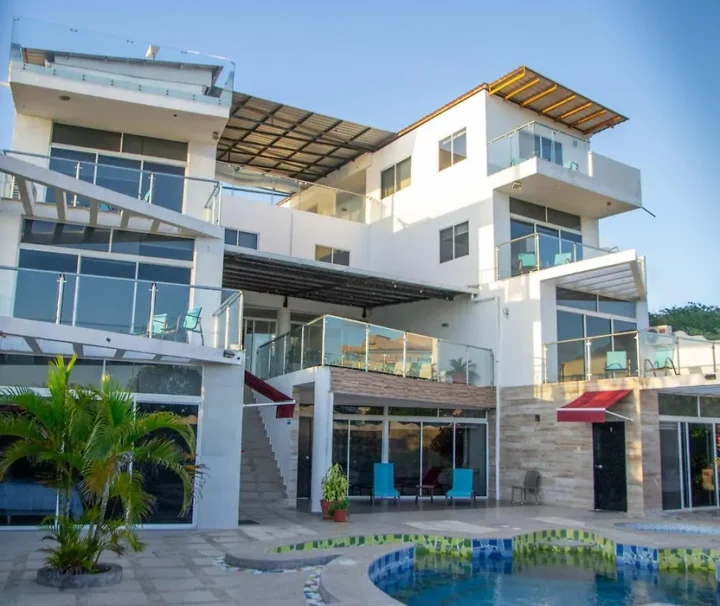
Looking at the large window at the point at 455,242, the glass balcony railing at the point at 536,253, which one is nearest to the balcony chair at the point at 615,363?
the glass balcony railing at the point at 536,253

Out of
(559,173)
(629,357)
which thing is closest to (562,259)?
(559,173)

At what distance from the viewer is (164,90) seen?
666 inches

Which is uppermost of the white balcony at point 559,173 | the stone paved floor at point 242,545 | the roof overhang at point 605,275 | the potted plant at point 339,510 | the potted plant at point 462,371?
the white balcony at point 559,173

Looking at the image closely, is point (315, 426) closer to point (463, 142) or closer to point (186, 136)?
point (186, 136)

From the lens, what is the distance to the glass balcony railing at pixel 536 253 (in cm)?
1975

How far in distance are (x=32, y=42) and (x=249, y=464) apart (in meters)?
11.0

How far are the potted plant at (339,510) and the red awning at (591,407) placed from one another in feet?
18.0

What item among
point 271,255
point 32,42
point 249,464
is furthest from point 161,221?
point 249,464

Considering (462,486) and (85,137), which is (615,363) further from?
(85,137)

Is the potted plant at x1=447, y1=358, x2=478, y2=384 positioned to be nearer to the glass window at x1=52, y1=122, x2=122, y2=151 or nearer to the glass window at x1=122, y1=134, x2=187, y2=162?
the glass window at x1=122, y1=134, x2=187, y2=162

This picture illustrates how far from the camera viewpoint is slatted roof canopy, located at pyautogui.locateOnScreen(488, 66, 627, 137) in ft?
68.8

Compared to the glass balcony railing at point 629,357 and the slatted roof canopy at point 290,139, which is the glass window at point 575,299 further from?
the slatted roof canopy at point 290,139

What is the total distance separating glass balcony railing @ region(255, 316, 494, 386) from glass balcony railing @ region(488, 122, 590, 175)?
18.4ft

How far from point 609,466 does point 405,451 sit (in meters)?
5.48
